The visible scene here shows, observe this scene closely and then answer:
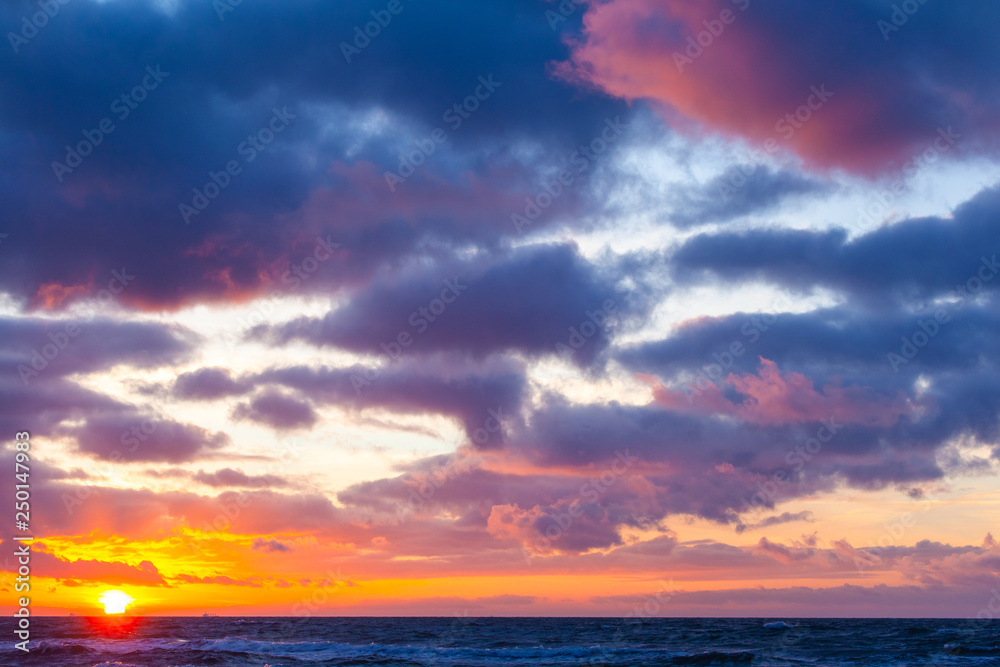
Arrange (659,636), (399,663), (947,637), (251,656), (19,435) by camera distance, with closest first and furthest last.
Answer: (19,435) < (399,663) < (251,656) < (947,637) < (659,636)

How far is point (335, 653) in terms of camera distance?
7081cm

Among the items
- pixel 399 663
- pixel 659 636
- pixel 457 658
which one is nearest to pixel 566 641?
pixel 659 636

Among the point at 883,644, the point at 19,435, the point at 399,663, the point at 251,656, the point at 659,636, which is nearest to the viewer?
the point at 19,435

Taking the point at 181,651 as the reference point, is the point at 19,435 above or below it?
above

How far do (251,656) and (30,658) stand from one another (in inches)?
684

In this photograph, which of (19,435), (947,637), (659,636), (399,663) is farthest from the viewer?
(659,636)

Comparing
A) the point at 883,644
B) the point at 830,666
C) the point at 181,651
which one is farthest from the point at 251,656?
the point at 883,644

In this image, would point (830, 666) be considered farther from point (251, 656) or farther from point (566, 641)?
point (251, 656)

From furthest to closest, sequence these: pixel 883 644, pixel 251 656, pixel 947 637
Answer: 1. pixel 947 637
2. pixel 883 644
3. pixel 251 656

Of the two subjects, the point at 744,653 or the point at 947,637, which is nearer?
the point at 744,653

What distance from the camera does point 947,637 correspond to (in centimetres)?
7719

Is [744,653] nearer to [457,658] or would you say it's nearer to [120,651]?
[457,658]

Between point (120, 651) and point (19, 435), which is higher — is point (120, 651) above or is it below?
below

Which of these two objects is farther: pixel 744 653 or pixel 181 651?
pixel 181 651
